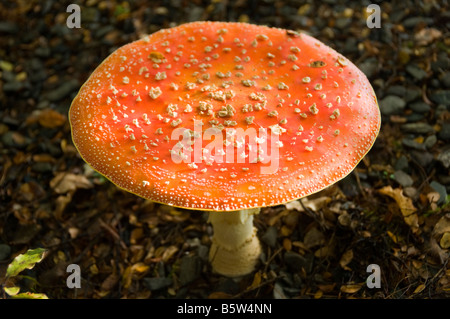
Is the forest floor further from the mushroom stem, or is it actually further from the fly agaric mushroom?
the fly agaric mushroom

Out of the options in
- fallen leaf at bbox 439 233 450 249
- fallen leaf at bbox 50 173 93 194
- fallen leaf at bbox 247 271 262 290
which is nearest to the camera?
fallen leaf at bbox 439 233 450 249

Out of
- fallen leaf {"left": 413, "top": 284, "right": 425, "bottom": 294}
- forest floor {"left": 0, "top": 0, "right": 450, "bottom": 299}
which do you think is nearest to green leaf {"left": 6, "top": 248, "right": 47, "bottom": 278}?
forest floor {"left": 0, "top": 0, "right": 450, "bottom": 299}

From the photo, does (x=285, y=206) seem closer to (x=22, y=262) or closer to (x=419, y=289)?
(x=419, y=289)

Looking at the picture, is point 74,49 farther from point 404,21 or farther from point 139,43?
point 404,21

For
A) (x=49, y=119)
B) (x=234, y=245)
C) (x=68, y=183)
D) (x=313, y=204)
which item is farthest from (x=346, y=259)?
(x=49, y=119)

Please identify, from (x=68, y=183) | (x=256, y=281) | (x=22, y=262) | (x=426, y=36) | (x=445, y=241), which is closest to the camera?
(x=22, y=262)

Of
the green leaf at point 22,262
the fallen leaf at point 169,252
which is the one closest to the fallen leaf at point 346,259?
the fallen leaf at point 169,252

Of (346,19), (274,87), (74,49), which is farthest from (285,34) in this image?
(74,49)

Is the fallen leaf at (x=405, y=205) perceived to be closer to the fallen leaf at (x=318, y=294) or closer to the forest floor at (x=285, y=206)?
the forest floor at (x=285, y=206)

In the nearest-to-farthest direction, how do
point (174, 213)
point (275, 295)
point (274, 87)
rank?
point (274, 87) → point (275, 295) → point (174, 213)
